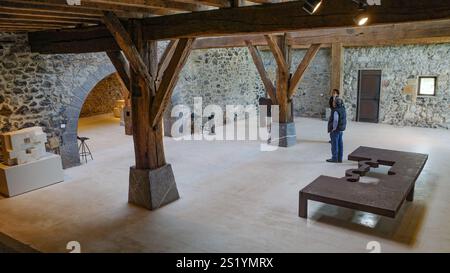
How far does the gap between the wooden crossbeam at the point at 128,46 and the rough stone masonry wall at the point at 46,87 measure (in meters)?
2.46

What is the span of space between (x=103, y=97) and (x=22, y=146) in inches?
289

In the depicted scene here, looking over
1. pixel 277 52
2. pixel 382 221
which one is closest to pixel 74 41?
pixel 277 52

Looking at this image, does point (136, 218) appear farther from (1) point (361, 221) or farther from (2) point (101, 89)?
(2) point (101, 89)

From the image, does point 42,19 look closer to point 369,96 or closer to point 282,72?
point 282,72

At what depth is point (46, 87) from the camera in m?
5.96

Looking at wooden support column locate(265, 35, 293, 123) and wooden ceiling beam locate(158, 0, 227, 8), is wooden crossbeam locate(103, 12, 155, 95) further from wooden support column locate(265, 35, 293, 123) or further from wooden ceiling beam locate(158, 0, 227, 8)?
wooden support column locate(265, 35, 293, 123)

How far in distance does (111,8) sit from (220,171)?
126 inches

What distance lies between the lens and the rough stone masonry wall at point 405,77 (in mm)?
8680

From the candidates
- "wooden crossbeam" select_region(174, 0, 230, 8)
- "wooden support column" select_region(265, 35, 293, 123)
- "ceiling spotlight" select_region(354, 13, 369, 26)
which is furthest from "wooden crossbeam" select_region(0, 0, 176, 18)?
"wooden support column" select_region(265, 35, 293, 123)

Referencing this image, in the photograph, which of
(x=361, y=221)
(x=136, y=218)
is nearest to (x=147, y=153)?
(x=136, y=218)
